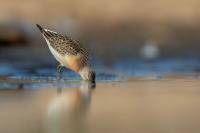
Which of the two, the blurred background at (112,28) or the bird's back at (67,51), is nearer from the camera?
the bird's back at (67,51)

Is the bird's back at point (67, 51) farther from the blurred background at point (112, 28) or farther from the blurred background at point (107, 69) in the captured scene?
the blurred background at point (112, 28)

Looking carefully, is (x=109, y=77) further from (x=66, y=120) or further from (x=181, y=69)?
(x=66, y=120)

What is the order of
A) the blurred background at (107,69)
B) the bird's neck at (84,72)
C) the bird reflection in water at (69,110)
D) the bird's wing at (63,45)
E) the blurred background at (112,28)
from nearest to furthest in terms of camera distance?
the bird reflection in water at (69,110), the blurred background at (107,69), the bird's neck at (84,72), the bird's wing at (63,45), the blurred background at (112,28)

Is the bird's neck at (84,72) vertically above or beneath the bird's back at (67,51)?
beneath

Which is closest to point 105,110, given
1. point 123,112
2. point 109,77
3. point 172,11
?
point 123,112

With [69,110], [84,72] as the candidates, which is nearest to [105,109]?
[69,110]

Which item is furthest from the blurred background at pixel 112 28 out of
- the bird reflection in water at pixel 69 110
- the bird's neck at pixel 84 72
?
the bird reflection in water at pixel 69 110

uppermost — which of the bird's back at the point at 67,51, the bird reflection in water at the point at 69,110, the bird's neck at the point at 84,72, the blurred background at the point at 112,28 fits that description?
the blurred background at the point at 112,28

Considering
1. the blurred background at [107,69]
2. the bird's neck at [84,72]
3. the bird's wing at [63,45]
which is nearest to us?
the blurred background at [107,69]
